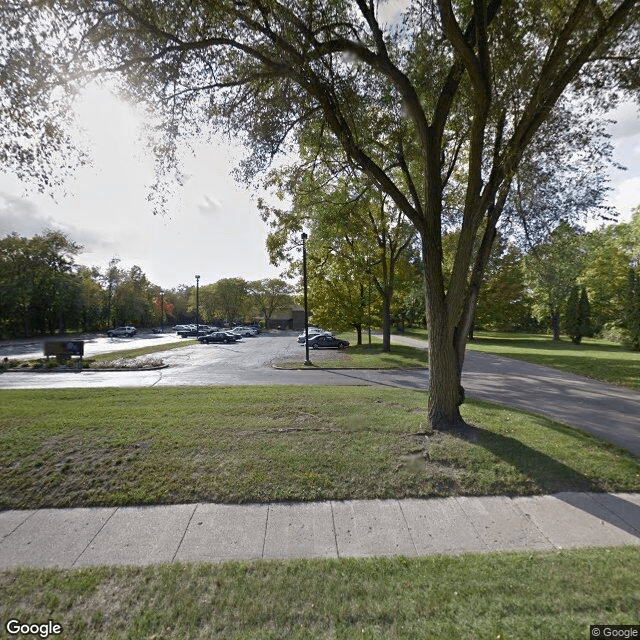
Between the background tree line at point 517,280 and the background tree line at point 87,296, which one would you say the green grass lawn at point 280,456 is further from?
the background tree line at point 87,296

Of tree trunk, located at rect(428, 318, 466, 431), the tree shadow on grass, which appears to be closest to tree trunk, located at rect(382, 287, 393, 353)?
tree trunk, located at rect(428, 318, 466, 431)

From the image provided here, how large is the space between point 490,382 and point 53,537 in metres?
12.7

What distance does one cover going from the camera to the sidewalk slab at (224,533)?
10.2 ft

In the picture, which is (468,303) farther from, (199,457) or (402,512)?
(199,457)

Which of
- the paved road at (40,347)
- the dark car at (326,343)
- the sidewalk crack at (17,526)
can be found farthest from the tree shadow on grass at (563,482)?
the paved road at (40,347)

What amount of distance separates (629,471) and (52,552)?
7.18m

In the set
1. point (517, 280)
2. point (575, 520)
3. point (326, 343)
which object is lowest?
point (575, 520)

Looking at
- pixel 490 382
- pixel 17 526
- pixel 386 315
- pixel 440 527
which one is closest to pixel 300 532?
pixel 440 527

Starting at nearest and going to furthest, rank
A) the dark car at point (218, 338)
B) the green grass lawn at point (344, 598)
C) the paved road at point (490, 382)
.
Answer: the green grass lawn at point (344, 598) → the paved road at point (490, 382) → the dark car at point (218, 338)

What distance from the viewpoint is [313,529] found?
3533 mm

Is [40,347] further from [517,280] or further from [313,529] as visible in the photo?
[517,280]

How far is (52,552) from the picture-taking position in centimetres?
320

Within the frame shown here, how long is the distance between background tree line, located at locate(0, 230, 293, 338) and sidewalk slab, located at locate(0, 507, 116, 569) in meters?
44.5

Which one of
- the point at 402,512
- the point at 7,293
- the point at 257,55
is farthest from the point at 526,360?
the point at 7,293
